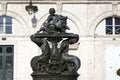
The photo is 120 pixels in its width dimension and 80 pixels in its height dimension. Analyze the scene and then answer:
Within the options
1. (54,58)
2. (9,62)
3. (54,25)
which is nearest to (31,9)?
(9,62)

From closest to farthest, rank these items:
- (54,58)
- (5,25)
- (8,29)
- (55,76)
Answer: (55,76), (54,58), (5,25), (8,29)

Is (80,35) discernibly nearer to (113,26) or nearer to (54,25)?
(113,26)

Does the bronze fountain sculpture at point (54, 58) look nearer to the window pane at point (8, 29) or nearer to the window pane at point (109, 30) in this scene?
the window pane at point (109, 30)

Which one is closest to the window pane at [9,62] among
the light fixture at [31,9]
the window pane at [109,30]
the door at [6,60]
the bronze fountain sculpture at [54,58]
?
the door at [6,60]

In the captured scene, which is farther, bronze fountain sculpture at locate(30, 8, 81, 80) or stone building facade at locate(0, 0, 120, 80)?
stone building facade at locate(0, 0, 120, 80)

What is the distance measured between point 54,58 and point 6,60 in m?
15.2

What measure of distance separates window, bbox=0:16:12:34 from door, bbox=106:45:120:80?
227 inches

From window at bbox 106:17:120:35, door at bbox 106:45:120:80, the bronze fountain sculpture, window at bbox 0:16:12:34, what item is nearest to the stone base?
the bronze fountain sculpture

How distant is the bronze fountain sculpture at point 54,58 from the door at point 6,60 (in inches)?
583

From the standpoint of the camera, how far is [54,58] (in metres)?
19.2

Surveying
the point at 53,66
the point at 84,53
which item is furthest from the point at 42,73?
the point at 84,53

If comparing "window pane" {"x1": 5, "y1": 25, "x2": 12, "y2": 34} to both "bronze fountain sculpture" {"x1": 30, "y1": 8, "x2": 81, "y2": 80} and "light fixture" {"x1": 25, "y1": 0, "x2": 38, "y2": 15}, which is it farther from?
"bronze fountain sculpture" {"x1": 30, "y1": 8, "x2": 81, "y2": 80}

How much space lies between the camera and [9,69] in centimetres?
3416

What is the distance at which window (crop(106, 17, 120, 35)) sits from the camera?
33875mm
